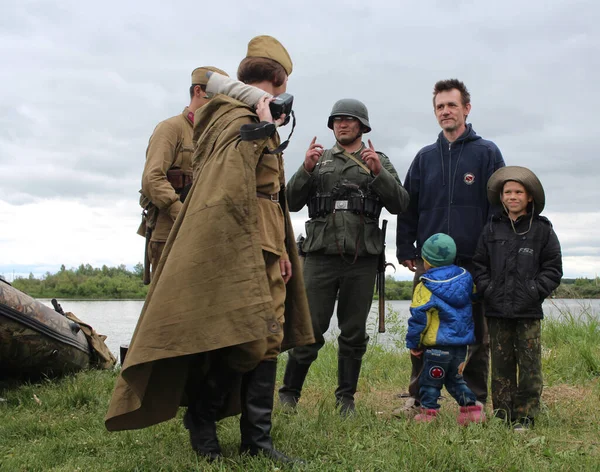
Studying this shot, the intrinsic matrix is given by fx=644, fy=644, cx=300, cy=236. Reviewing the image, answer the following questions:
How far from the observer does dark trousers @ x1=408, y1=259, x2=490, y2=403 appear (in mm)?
4547

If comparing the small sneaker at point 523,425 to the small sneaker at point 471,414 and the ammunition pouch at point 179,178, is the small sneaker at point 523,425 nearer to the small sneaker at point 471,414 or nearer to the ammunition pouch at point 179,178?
the small sneaker at point 471,414

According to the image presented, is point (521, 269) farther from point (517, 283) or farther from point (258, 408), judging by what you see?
point (258, 408)

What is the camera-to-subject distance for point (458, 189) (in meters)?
4.52

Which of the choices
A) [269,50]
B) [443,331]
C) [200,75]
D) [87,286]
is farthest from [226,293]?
[87,286]

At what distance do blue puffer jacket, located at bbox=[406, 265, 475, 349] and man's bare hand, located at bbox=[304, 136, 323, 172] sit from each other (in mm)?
1067

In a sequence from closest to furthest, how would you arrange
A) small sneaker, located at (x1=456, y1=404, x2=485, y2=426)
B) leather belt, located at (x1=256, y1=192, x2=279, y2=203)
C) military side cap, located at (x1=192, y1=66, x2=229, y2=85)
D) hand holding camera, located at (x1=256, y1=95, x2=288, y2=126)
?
hand holding camera, located at (x1=256, y1=95, x2=288, y2=126) → leather belt, located at (x1=256, y1=192, x2=279, y2=203) → small sneaker, located at (x1=456, y1=404, x2=485, y2=426) → military side cap, located at (x1=192, y1=66, x2=229, y2=85)

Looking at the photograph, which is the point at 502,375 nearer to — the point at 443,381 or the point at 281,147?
the point at 443,381

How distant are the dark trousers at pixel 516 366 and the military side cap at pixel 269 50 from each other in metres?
2.14

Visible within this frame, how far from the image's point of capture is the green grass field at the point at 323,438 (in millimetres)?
3094

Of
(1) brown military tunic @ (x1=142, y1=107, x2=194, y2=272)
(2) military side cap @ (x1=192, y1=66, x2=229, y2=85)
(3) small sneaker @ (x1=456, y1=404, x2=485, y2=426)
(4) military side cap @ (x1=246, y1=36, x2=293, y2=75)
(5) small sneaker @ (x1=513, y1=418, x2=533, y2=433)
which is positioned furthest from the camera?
(2) military side cap @ (x1=192, y1=66, x2=229, y2=85)

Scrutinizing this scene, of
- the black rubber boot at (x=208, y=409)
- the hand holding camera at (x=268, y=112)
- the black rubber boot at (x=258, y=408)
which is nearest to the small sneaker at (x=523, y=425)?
the black rubber boot at (x=258, y=408)

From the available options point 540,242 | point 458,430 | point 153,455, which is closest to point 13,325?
point 153,455

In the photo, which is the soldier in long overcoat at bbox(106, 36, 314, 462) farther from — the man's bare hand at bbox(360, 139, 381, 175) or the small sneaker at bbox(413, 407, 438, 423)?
the small sneaker at bbox(413, 407, 438, 423)

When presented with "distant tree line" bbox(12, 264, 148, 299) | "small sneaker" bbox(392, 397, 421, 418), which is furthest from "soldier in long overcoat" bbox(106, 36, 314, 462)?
"distant tree line" bbox(12, 264, 148, 299)
